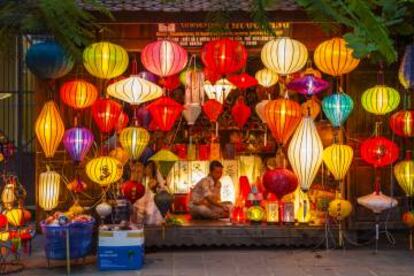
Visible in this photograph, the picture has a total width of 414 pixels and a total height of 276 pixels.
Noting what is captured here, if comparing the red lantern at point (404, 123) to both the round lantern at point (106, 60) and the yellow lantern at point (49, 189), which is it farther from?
the yellow lantern at point (49, 189)

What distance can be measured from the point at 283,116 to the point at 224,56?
1.16 meters

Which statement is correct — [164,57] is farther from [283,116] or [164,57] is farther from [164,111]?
[283,116]

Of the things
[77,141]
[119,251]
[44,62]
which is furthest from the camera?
[77,141]

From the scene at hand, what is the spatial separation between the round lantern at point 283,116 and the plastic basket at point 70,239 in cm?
293

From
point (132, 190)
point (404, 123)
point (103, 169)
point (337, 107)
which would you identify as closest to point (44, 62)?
point (103, 169)

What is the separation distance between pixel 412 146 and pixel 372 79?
1.31 meters

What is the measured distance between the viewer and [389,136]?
1070 cm

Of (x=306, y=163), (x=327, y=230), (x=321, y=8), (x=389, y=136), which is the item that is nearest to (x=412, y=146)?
(x=389, y=136)

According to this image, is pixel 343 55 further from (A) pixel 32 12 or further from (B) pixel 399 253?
(A) pixel 32 12

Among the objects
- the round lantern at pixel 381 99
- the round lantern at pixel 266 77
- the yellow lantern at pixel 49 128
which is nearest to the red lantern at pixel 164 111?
the yellow lantern at pixel 49 128

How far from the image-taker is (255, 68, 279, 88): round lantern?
10648mm

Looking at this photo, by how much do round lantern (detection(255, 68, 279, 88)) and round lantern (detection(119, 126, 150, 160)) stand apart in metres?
2.22

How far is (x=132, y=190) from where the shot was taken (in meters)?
9.91

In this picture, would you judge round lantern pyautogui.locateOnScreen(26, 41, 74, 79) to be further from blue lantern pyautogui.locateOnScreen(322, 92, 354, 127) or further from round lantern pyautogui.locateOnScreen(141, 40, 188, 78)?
blue lantern pyautogui.locateOnScreen(322, 92, 354, 127)
